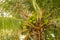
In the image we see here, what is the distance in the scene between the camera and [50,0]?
423cm

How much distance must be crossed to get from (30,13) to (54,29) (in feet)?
2.23

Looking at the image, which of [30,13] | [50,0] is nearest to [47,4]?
[50,0]

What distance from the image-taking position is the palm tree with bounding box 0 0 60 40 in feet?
11.8

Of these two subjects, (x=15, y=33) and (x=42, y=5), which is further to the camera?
(x=42, y=5)

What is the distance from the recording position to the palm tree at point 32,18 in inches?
142

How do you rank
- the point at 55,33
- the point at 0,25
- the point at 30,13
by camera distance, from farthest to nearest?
the point at 55,33
the point at 30,13
the point at 0,25

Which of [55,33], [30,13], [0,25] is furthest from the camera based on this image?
[55,33]

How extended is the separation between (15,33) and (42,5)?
890 mm

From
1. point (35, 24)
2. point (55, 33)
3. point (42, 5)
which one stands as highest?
point (42, 5)

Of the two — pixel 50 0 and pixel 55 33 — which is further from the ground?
pixel 50 0

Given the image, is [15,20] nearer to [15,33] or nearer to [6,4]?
[15,33]

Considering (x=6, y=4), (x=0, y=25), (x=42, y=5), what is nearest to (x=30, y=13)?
(x=42, y=5)

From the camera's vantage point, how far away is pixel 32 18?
3.79m

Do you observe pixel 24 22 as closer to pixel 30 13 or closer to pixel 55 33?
pixel 30 13
